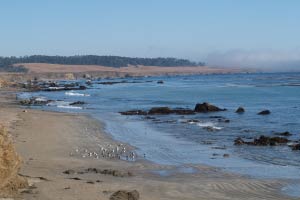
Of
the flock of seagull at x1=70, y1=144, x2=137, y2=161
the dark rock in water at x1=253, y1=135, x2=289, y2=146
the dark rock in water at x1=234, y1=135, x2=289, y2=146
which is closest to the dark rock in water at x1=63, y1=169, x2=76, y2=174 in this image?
the flock of seagull at x1=70, y1=144, x2=137, y2=161

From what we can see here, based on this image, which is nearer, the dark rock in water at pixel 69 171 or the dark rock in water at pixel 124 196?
the dark rock in water at pixel 124 196

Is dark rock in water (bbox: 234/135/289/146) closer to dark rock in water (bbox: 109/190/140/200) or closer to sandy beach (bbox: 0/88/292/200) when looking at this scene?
sandy beach (bbox: 0/88/292/200)

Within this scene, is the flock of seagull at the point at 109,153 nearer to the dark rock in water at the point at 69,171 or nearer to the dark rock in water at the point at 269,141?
the dark rock in water at the point at 69,171

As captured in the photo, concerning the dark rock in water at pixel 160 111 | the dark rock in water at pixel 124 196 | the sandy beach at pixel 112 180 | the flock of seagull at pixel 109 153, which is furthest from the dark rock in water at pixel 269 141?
the dark rock in water at pixel 160 111

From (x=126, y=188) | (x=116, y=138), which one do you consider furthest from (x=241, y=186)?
(x=116, y=138)

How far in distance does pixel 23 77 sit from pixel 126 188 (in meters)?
178

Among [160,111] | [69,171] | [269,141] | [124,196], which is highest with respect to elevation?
[124,196]

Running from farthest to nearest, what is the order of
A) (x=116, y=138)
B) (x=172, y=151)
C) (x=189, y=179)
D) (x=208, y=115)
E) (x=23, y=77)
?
1. (x=23, y=77)
2. (x=208, y=115)
3. (x=116, y=138)
4. (x=172, y=151)
5. (x=189, y=179)

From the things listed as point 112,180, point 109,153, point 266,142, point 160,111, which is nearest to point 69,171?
point 112,180

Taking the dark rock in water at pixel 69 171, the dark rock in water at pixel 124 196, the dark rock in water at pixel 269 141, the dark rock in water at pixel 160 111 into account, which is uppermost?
the dark rock in water at pixel 124 196

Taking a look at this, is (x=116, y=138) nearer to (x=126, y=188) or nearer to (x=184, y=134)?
(x=184, y=134)

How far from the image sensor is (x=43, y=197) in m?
12.8

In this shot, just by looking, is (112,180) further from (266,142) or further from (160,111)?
(160,111)

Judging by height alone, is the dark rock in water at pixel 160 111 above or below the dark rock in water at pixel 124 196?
below
